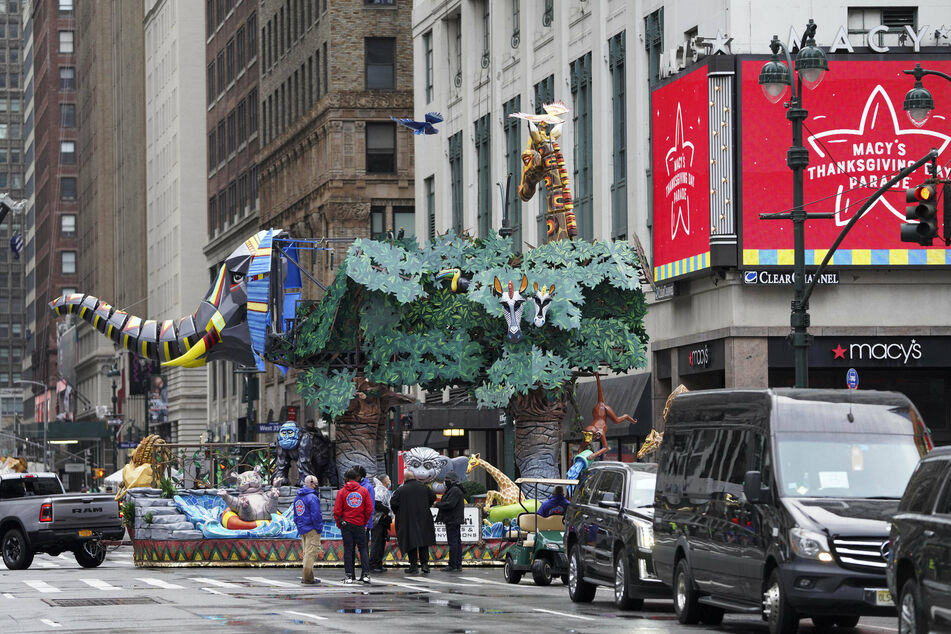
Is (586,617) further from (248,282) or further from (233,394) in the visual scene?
(233,394)

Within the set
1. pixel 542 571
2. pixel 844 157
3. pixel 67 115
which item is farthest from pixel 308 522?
pixel 67 115

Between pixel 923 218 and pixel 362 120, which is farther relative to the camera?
pixel 362 120

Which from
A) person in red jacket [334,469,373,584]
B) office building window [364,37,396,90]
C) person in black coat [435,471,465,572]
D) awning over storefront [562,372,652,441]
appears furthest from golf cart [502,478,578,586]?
office building window [364,37,396,90]

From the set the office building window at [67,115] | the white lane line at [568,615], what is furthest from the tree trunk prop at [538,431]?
the office building window at [67,115]

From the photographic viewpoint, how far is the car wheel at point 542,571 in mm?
28962

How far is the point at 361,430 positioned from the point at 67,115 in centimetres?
14949

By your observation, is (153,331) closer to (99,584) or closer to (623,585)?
(99,584)

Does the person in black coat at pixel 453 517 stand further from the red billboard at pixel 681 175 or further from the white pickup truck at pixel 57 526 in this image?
the red billboard at pixel 681 175

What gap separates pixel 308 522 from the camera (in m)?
29.4

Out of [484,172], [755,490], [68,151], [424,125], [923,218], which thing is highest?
[68,151]

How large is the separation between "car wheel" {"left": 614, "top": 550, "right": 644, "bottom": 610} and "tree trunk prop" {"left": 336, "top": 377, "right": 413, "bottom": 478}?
1402 centimetres

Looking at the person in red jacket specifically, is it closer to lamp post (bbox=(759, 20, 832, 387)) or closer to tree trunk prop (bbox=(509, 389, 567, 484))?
tree trunk prop (bbox=(509, 389, 567, 484))

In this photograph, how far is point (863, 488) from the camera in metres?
19.0

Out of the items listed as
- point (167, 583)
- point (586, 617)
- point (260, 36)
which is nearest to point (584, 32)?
point (167, 583)
